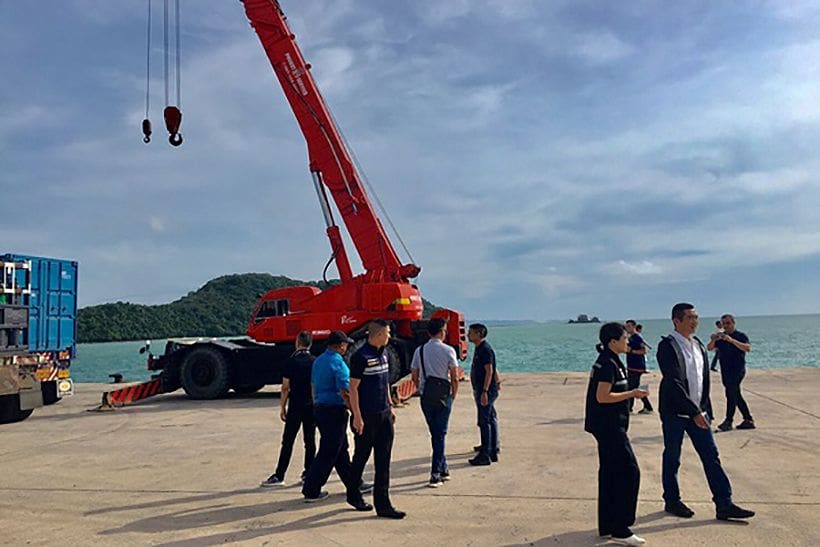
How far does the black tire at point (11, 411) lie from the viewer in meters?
13.3

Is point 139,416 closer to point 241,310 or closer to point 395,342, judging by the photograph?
point 395,342

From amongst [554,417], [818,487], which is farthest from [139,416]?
[818,487]

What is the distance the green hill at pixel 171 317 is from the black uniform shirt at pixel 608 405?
237ft

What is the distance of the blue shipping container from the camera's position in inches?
654

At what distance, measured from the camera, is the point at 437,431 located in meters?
7.44

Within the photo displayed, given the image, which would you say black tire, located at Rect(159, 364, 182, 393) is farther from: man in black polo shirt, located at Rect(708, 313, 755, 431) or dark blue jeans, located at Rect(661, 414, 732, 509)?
dark blue jeans, located at Rect(661, 414, 732, 509)

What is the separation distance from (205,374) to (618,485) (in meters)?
13.3

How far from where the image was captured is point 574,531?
573 centimetres

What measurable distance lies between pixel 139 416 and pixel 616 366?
444 inches

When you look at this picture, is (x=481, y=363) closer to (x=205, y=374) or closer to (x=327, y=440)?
(x=327, y=440)

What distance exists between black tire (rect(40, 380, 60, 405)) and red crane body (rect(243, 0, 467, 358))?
4.39m

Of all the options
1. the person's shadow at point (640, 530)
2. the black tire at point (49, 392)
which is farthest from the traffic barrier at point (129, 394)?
the person's shadow at point (640, 530)

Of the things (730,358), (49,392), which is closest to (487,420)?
(730,358)

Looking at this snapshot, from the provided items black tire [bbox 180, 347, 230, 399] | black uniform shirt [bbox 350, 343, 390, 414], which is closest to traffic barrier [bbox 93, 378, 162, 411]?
black tire [bbox 180, 347, 230, 399]
